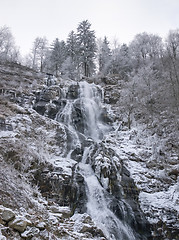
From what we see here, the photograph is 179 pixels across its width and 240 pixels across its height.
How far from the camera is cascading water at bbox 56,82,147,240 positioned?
7.55 meters

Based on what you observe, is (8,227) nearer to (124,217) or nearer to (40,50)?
(124,217)

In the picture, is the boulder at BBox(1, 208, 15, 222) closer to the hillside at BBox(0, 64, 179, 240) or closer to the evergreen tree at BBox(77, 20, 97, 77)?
the hillside at BBox(0, 64, 179, 240)

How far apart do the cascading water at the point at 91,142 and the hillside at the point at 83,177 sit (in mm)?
51

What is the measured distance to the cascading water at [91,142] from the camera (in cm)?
755

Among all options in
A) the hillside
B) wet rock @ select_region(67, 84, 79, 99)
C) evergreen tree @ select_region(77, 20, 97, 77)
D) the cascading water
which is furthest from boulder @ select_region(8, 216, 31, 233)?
evergreen tree @ select_region(77, 20, 97, 77)

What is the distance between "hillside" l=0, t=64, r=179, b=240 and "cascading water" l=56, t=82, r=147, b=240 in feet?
0.17

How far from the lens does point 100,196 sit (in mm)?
8758

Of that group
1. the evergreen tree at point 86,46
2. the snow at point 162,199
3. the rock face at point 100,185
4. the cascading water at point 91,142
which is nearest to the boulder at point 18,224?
the rock face at point 100,185

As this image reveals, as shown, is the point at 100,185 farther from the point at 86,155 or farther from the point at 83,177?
the point at 86,155

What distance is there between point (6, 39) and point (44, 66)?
28.6 feet

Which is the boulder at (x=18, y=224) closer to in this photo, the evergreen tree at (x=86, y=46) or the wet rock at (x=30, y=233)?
the wet rock at (x=30, y=233)

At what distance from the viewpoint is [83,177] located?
9.47m

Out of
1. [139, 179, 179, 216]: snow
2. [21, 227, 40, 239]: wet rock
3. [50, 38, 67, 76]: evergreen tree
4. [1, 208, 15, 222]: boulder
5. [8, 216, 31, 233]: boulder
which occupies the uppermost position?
[50, 38, 67, 76]: evergreen tree

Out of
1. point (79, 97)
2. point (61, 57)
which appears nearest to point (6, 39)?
point (61, 57)
